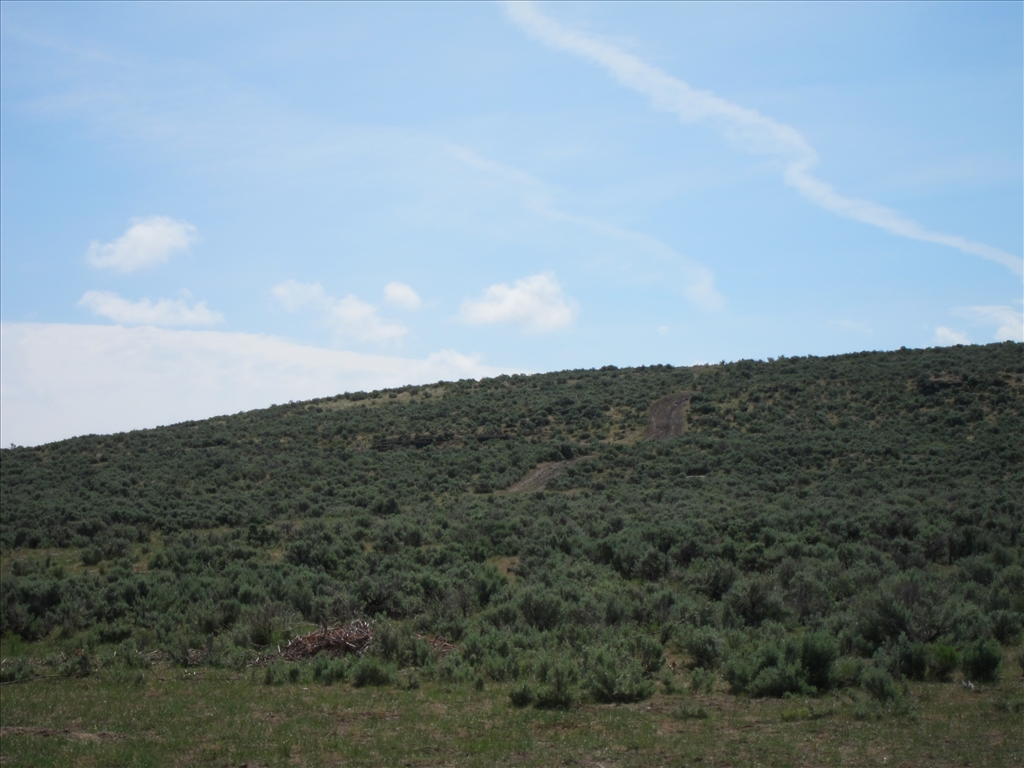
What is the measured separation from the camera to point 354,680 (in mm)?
11836

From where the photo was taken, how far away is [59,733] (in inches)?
377

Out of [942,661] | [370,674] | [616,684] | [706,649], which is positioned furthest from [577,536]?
[942,661]

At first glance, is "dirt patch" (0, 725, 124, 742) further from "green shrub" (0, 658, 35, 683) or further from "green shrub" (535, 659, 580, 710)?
"green shrub" (535, 659, 580, 710)

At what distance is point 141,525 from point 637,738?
23395 millimetres

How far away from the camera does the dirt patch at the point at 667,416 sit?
42.3 metres

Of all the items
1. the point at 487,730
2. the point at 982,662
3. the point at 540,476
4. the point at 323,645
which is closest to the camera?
the point at 487,730

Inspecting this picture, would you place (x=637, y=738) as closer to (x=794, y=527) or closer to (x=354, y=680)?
(x=354, y=680)

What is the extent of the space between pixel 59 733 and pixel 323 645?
4.29m

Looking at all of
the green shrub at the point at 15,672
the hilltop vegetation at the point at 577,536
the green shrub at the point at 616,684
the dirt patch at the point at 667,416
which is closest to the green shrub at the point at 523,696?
the hilltop vegetation at the point at 577,536

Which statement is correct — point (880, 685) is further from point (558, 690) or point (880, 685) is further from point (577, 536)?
point (577, 536)

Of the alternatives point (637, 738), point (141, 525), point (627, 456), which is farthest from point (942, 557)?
point (141, 525)

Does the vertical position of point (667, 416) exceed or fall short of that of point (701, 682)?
it exceeds it

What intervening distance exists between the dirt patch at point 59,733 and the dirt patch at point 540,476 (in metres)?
25.2

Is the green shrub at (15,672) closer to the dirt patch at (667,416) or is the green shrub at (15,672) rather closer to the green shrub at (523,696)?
the green shrub at (523,696)
